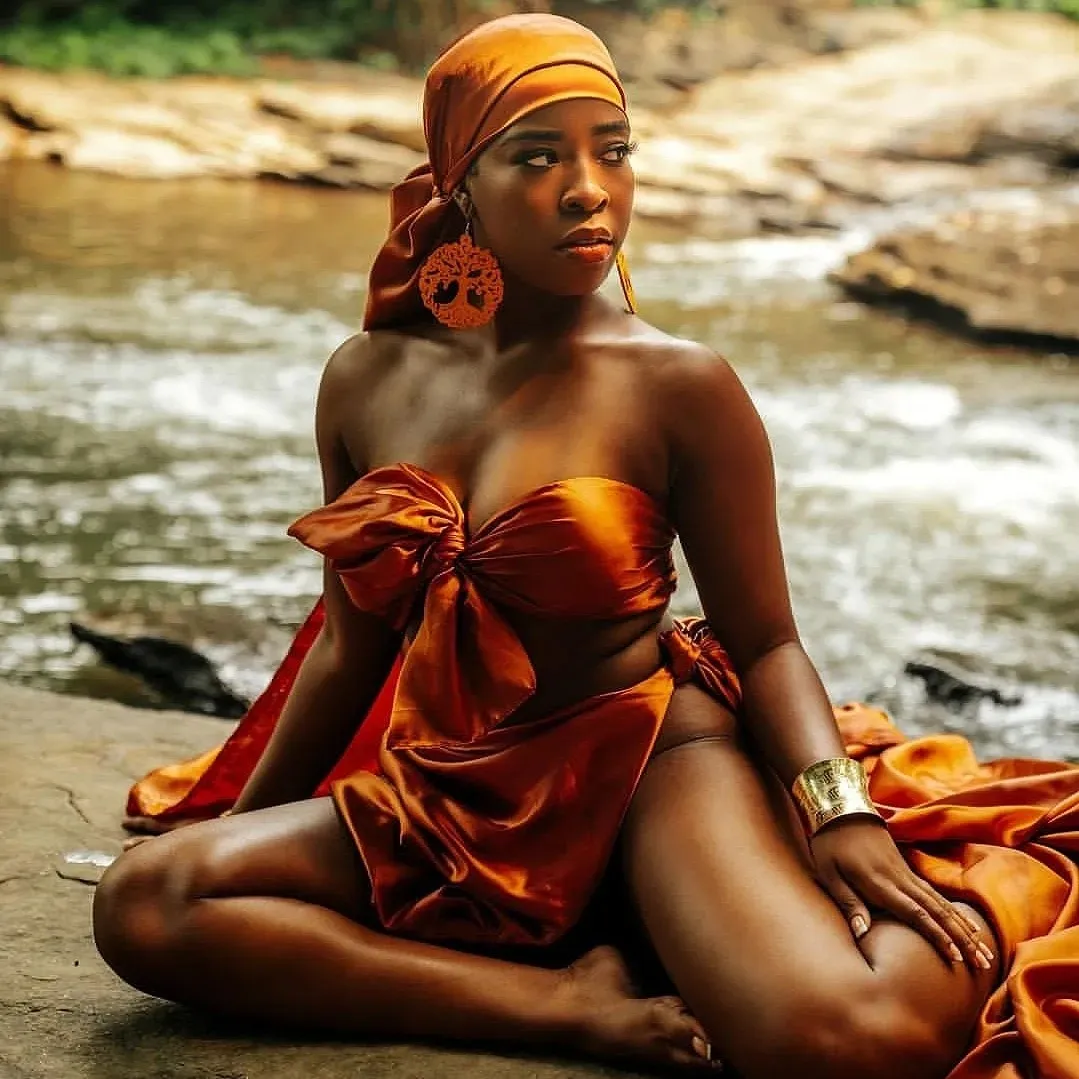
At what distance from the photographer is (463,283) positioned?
2.68m

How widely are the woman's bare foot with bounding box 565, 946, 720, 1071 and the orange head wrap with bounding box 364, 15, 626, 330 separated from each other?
1.08 m

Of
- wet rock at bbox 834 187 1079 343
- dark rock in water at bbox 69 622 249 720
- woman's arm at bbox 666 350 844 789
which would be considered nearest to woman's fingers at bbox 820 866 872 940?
woman's arm at bbox 666 350 844 789

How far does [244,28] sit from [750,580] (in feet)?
61.9

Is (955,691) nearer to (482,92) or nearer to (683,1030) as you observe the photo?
(683,1030)

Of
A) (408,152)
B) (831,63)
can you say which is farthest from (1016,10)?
(408,152)

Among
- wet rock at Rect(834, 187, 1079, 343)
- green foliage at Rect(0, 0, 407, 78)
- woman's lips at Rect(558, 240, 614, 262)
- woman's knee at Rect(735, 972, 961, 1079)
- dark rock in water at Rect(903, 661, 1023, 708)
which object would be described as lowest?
green foliage at Rect(0, 0, 407, 78)

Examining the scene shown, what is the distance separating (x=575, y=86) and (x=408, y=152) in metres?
13.2

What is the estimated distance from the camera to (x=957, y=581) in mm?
6328

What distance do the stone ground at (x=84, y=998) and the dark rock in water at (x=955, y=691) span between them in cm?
226

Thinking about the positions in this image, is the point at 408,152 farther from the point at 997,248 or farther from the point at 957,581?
the point at 957,581

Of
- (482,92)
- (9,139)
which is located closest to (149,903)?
(482,92)

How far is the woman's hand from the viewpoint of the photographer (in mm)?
2379

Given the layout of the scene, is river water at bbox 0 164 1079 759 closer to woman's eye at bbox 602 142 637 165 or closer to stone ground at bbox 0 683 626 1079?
stone ground at bbox 0 683 626 1079

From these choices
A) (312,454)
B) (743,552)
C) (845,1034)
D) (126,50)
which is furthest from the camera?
(126,50)
